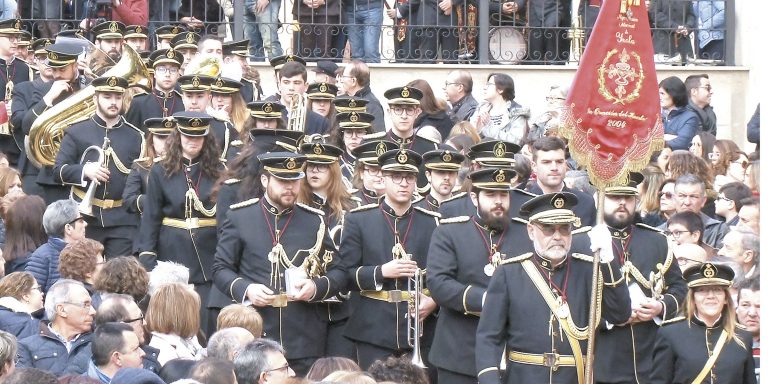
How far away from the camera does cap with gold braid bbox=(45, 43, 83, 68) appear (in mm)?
17141

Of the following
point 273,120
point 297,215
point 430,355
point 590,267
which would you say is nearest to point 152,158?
point 273,120

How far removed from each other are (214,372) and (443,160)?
4.58 metres

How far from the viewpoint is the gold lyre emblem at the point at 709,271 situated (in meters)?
12.1

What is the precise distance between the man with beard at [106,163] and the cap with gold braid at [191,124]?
123cm

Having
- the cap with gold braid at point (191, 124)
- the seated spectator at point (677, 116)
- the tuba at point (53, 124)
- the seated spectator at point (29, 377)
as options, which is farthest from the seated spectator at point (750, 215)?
the seated spectator at point (29, 377)

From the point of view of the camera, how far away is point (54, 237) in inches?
539

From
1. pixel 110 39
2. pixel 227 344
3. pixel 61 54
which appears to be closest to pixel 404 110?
pixel 61 54

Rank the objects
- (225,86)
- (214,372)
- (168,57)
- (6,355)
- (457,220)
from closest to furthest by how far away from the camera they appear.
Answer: (214,372) < (6,355) < (457,220) < (225,86) < (168,57)

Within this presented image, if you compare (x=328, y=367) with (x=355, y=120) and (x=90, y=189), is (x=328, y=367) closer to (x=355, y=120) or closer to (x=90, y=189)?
(x=355, y=120)

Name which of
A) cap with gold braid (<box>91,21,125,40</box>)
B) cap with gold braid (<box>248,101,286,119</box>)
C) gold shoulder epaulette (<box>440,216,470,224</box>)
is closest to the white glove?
gold shoulder epaulette (<box>440,216,470,224</box>)

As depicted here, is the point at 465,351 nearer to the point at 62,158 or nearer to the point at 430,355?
the point at 430,355

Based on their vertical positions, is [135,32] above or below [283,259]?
above

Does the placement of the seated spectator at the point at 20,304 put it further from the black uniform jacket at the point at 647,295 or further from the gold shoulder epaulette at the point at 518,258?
the black uniform jacket at the point at 647,295

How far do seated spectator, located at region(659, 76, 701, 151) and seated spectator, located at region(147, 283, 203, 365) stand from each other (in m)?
7.90
